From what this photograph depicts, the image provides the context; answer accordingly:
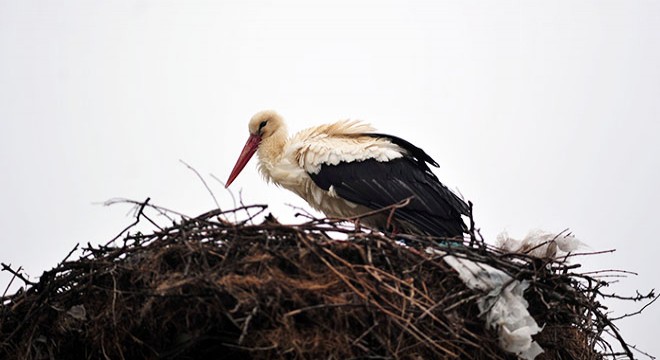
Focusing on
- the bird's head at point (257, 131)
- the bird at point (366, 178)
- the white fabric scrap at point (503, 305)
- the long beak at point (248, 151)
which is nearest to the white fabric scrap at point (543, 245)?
the bird at point (366, 178)

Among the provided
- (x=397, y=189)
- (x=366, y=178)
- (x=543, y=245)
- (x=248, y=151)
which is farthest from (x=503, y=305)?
(x=248, y=151)

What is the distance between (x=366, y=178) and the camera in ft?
16.8

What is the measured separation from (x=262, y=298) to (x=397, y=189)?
5.86ft

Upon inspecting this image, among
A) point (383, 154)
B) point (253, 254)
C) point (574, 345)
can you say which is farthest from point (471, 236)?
point (383, 154)

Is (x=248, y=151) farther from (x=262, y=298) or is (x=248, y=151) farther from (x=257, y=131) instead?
(x=262, y=298)

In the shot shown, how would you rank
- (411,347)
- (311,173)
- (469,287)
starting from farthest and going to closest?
(311,173), (469,287), (411,347)

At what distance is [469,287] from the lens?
12.2 ft

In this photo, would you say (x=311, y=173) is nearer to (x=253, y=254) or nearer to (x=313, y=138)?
(x=313, y=138)

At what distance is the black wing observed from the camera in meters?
4.97

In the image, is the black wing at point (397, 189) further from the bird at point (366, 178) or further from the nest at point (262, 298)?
the nest at point (262, 298)

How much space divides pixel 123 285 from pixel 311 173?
173 centimetres

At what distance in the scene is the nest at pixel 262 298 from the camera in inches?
136

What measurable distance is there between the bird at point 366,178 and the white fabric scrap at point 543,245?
354mm

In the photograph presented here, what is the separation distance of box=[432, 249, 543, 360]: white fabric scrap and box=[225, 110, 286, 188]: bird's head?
7.60ft
